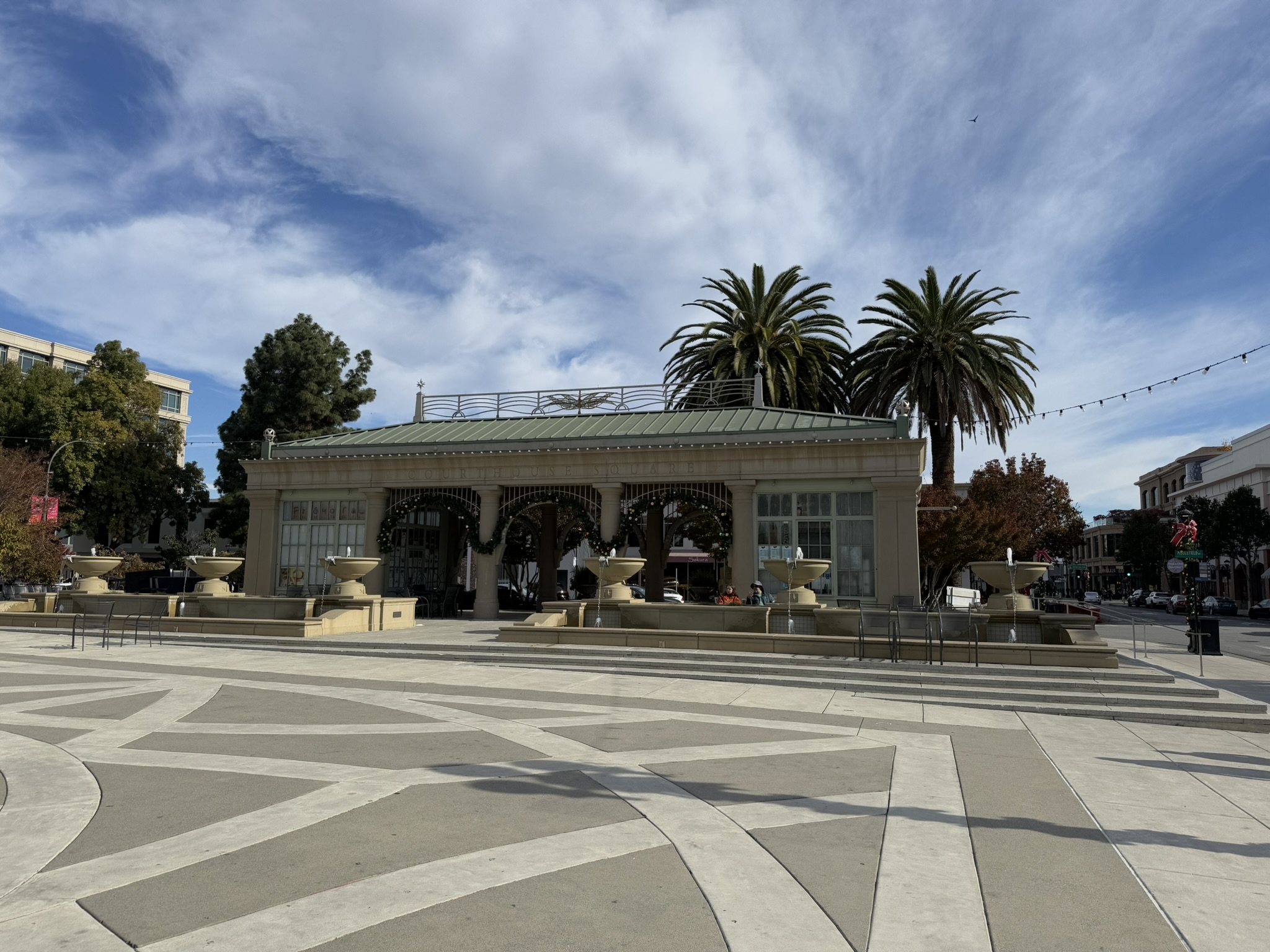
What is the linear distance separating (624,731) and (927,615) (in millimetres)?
8320

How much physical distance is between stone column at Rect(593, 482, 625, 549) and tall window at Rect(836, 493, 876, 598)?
6684 millimetres

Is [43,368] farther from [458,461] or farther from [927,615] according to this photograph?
[927,615]

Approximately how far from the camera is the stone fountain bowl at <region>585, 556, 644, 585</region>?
21.1 meters

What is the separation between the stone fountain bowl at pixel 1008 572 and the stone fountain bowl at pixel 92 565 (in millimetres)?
23867

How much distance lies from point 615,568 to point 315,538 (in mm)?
13600

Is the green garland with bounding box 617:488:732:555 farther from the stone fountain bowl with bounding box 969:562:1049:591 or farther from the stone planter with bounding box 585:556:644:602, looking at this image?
the stone fountain bowl with bounding box 969:562:1049:591

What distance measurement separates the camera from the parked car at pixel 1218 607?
5456 cm

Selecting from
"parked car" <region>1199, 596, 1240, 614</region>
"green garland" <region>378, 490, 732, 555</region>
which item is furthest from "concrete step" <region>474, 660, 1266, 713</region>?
"parked car" <region>1199, 596, 1240, 614</region>

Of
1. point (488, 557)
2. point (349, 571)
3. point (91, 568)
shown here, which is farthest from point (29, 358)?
point (349, 571)

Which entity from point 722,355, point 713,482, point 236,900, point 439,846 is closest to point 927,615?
point 713,482

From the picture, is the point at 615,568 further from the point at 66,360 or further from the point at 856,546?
the point at 66,360

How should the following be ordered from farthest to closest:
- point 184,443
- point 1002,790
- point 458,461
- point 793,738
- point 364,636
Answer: point 184,443, point 458,461, point 364,636, point 793,738, point 1002,790

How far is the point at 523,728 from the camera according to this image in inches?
405

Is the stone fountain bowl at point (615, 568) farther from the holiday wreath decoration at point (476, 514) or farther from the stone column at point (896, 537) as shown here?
the stone column at point (896, 537)
